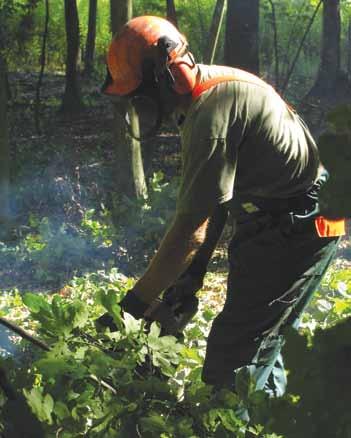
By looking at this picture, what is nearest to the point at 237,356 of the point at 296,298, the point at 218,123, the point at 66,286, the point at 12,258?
the point at 296,298

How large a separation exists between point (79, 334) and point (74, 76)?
35.7 feet

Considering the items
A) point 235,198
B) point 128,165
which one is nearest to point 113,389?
point 235,198

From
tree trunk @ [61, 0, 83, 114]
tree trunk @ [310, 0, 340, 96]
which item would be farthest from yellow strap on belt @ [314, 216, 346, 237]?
tree trunk @ [310, 0, 340, 96]

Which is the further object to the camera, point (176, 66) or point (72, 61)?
point (72, 61)

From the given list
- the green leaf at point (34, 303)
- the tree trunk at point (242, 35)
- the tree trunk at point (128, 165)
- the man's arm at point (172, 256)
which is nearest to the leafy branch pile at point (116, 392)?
the green leaf at point (34, 303)

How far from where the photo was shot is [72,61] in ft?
40.7

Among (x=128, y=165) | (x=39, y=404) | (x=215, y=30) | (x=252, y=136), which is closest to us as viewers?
(x=39, y=404)

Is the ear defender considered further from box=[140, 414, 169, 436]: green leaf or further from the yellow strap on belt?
box=[140, 414, 169, 436]: green leaf

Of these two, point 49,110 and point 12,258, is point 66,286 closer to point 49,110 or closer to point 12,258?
point 12,258

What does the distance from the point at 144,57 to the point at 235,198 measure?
78 centimetres

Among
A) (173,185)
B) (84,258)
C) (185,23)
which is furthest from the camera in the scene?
(185,23)

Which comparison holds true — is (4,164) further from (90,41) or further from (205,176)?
(90,41)

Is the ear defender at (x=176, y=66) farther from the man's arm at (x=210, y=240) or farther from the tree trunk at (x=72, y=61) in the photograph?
the tree trunk at (x=72, y=61)

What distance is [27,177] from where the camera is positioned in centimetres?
916
